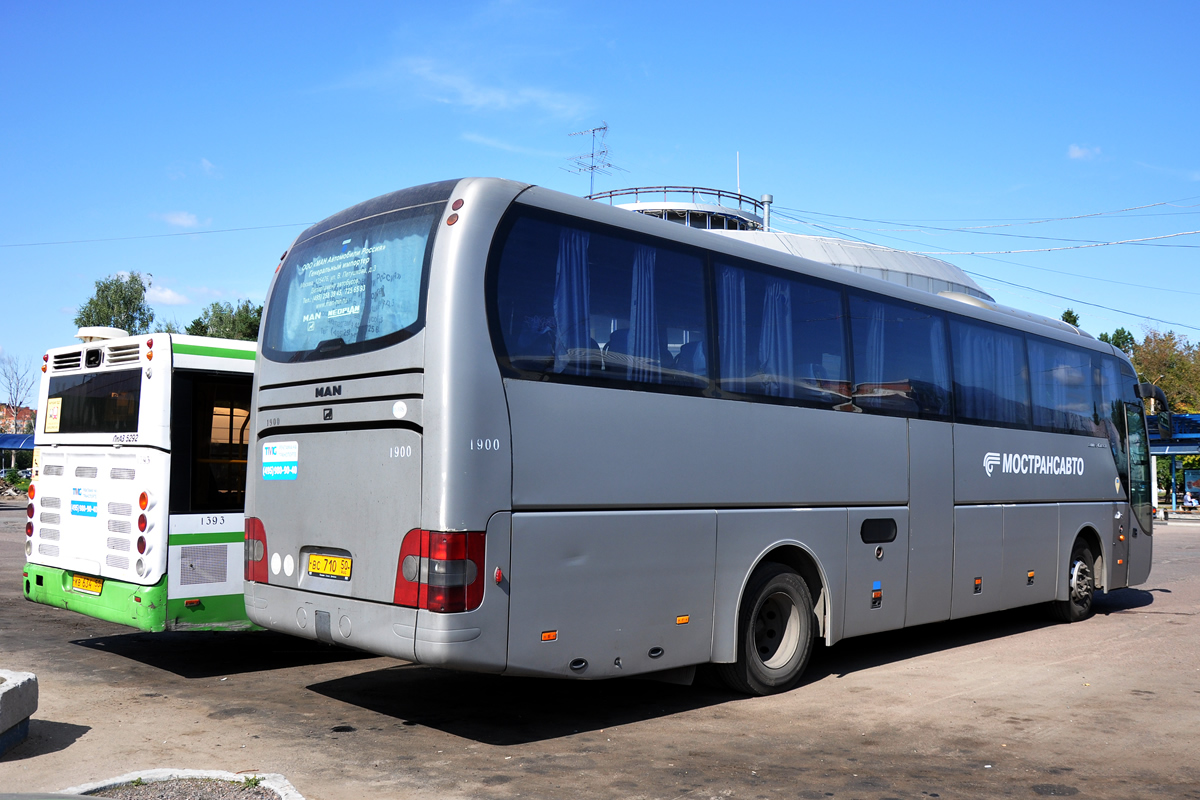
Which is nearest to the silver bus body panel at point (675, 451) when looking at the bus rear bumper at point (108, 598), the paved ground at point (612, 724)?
the paved ground at point (612, 724)

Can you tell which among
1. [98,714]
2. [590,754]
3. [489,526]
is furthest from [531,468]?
[98,714]

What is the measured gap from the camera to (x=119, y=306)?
2781 inches

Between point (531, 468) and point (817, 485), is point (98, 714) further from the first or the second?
point (817, 485)

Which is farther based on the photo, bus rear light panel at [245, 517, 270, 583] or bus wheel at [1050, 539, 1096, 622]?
bus wheel at [1050, 539, 1096, 622]

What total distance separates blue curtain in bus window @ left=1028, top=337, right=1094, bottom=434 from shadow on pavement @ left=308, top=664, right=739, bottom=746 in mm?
6290

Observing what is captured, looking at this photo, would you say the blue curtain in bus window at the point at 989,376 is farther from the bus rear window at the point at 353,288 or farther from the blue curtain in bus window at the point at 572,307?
the bus rear window at the point at 353,288

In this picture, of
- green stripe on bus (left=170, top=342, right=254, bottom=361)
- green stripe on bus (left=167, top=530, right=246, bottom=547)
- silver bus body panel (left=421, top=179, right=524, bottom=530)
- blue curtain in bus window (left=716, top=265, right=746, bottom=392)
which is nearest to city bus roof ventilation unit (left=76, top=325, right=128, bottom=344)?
green stripe on bus (left=170, top=342, right=254, bottom=361)

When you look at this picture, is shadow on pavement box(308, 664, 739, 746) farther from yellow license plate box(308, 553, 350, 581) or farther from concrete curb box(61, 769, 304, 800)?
concrete curb box(61, 769, 304, 800)

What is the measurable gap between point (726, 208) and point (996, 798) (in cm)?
3704

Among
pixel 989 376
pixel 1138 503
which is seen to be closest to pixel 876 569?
pixel 989 376

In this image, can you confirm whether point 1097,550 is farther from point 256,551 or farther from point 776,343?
point 256,551

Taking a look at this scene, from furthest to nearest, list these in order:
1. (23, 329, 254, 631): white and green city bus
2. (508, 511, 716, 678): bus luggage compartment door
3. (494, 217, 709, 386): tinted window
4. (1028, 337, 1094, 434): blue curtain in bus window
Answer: (1028, 337, 1094, 434): blue curtain in bus window, (23, 329, 254, 631): white and green city bus, (494, 217, 709, 386): tinted window, (508, 511, 716, 678): bus luggage compartment door

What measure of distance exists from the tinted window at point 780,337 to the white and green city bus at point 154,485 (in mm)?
4328

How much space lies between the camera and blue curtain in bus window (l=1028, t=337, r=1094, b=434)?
12.2m
